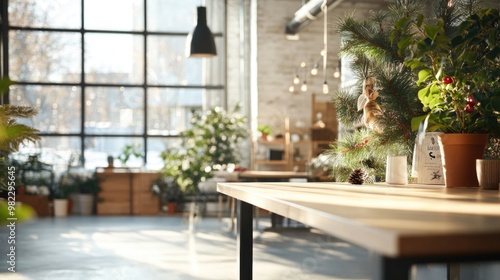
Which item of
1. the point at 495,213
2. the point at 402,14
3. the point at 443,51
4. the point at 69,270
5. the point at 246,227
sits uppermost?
the point at 402,14

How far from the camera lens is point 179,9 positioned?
12617mm

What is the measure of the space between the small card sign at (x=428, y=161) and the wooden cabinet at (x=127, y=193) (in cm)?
939

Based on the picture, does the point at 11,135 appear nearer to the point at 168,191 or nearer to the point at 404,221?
the point at 404,221

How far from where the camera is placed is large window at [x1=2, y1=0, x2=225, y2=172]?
39.5 feet

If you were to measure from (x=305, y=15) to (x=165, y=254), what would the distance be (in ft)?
16.3

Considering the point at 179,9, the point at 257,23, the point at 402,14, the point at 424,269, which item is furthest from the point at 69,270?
the point at 179,9

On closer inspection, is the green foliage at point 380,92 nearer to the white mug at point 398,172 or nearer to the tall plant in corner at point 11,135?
the white mug at point 398,172

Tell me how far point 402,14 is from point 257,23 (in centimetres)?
885

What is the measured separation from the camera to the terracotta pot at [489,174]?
2.10 meters

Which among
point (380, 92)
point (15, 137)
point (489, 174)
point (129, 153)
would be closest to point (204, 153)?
point (129, 153)

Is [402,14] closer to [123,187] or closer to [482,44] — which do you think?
[482,44]

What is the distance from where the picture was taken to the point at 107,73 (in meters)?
12.3

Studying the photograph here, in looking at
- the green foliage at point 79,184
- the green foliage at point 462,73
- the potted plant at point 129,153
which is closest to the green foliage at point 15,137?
the green foliage at point 462,73

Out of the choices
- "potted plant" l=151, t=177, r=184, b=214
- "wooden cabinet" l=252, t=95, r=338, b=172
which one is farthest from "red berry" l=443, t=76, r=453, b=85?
"potted plant" l=151, t=177, r=184, b=214
